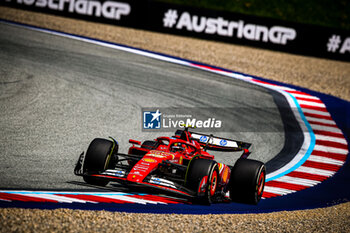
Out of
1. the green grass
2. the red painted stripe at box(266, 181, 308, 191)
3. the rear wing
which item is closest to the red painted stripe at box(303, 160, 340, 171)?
the red painted stripe at box(266, 181, 308, 191)

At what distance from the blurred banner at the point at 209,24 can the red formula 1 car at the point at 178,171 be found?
1212 cm

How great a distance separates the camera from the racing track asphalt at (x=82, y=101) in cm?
940

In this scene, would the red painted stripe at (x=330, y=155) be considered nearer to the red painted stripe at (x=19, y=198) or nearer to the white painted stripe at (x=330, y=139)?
the white painted stripe at (x=330, y=139)

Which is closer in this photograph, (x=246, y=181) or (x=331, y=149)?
(x=246, y=181)

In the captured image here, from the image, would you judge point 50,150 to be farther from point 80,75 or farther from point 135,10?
point 135,10

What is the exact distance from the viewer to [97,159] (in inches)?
306

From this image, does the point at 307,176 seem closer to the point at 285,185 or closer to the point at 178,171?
the point at 285,185

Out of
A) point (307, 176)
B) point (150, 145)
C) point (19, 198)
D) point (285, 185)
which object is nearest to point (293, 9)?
point (307, 176)

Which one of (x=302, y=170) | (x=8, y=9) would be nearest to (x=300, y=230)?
(x=302, y=170)

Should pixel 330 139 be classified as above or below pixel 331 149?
above

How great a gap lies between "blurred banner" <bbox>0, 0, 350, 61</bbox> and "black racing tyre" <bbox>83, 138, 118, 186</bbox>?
42.1ft

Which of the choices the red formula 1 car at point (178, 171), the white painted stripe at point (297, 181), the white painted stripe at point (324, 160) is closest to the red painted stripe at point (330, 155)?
the white painted stripe at point (324, 160)

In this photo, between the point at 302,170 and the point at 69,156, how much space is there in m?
5.41

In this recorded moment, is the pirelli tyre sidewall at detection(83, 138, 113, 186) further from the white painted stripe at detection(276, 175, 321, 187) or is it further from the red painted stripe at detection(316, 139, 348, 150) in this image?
the red painted stripe at detection(316, 139, 348, 150)
